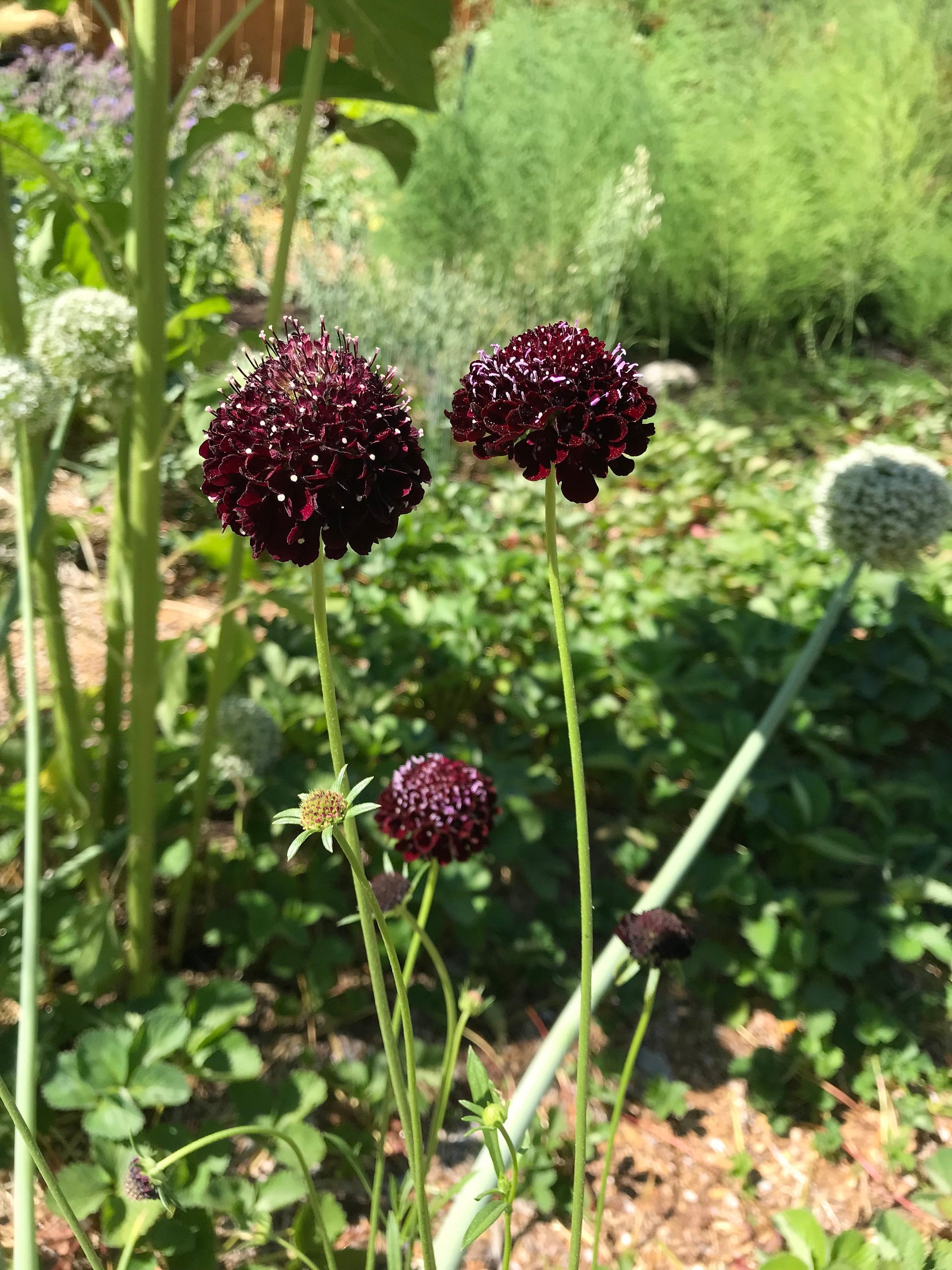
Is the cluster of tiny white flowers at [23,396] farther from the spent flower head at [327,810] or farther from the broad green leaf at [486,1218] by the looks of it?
the broad green leaf at [486,1218]

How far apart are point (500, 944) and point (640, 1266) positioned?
0.51 meters

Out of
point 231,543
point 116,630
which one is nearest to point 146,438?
point 231,543

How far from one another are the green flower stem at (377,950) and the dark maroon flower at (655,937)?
332mm

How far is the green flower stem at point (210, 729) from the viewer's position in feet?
4.33

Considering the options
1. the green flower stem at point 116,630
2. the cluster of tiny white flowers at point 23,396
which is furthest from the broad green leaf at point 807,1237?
the cluster of tiny white flowers at point 23,396

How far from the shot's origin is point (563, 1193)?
1.32 m

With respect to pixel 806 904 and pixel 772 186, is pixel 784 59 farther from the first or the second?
pixel 806 904

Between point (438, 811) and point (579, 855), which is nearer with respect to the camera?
point (579, 855)

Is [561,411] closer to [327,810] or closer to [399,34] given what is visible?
[327,810]

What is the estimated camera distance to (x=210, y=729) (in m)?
1.36

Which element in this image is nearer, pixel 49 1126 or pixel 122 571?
pixel 49 1126

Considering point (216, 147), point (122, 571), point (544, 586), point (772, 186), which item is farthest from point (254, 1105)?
point (216, 147)

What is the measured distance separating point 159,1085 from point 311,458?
86 cm

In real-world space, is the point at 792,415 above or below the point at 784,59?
below
